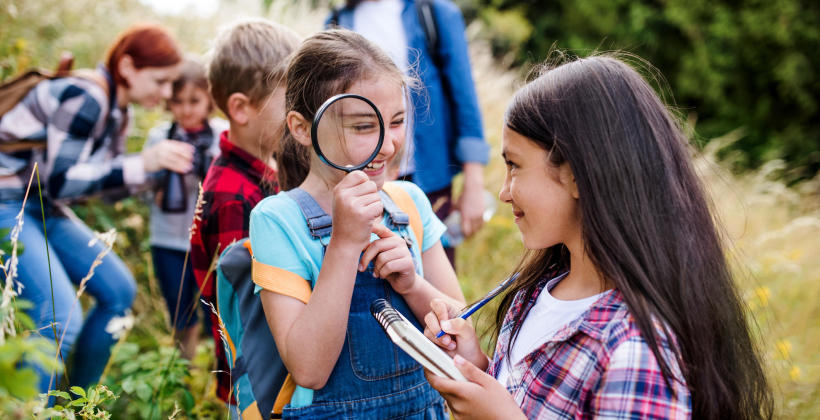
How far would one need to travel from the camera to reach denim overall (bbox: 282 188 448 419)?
157 cm

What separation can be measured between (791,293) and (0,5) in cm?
708

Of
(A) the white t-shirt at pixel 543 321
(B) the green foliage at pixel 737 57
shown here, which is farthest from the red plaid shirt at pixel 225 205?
(B) the green foliage at pixel 737 57

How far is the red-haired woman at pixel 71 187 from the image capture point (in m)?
2.59

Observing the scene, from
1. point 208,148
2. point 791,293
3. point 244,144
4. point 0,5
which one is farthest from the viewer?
point 791,293

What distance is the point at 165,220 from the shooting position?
3.35m

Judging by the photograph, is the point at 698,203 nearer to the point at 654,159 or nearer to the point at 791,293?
the point at 654,159

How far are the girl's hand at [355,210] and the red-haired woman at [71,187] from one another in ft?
5.17

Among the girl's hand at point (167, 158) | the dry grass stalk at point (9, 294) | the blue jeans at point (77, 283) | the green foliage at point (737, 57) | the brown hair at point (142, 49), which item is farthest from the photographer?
the green foliage at point (737, 57)

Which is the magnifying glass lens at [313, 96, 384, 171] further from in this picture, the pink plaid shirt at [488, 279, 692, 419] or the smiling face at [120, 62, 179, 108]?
the smiling face at [120, 62, 179, 108]

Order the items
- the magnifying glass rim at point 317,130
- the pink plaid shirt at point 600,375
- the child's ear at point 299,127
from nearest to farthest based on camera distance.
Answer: the pink plaid shirt at point 600,375 < the magnifying glass rim at point 317,130 < the child's ear at point 299,127

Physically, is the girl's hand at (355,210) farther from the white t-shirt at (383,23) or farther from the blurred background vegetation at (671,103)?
the white t-shirt at (383,23)

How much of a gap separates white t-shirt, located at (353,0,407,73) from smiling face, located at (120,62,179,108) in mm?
1122

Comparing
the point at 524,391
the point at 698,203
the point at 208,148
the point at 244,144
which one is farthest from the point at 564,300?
the point at 208,148

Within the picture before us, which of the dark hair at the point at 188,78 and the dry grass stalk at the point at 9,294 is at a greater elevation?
the dry grass stalk at the point at 9,294
